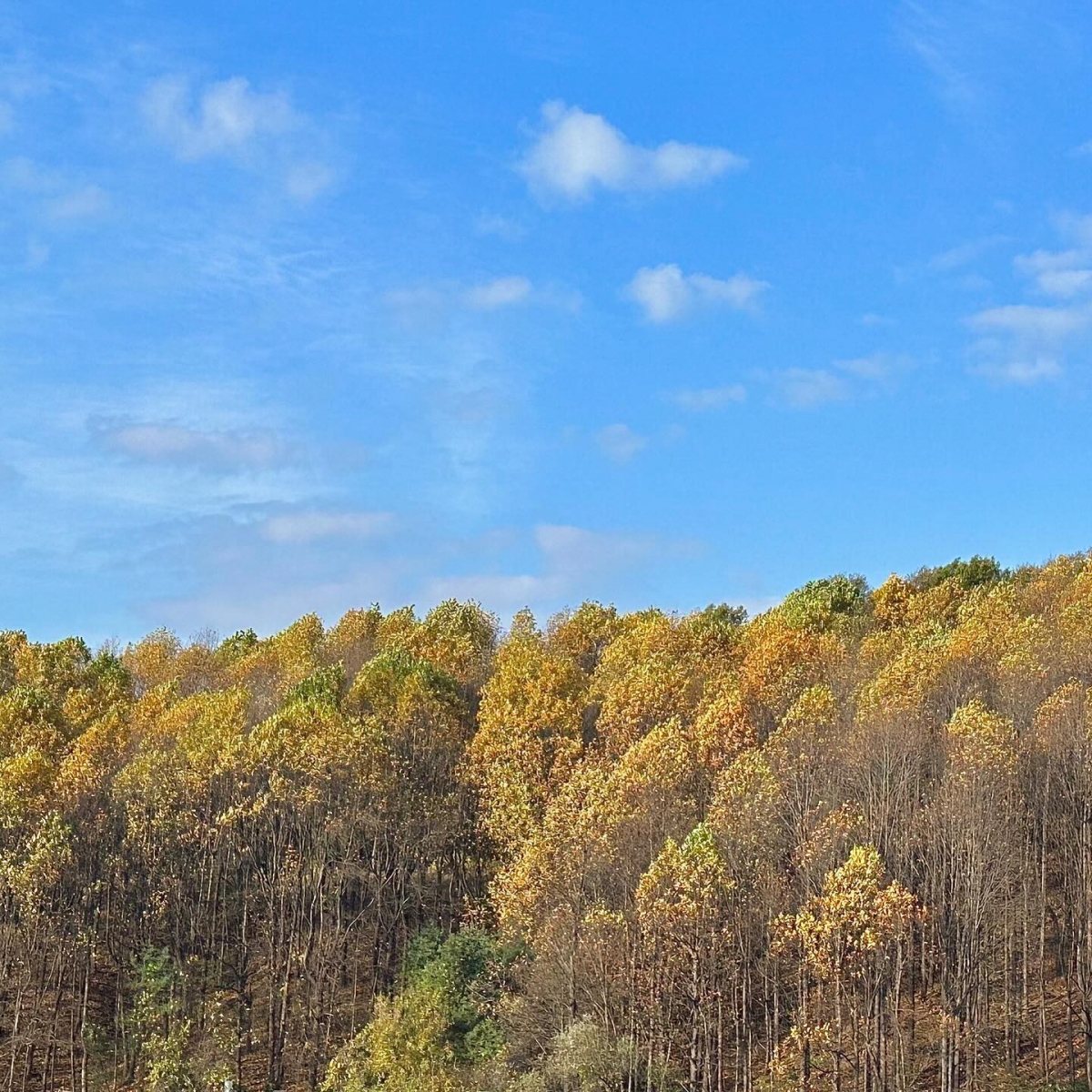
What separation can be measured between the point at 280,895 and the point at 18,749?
17872 mm

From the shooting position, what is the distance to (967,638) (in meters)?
77.6

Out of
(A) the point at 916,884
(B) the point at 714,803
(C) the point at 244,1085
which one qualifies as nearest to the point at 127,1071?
(C) the point at 244,1085

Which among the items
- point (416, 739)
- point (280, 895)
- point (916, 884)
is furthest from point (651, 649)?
point (916, 884)

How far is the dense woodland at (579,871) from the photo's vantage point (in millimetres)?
55906

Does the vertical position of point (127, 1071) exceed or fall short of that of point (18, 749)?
it falls short

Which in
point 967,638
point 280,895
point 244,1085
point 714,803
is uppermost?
point 967,638

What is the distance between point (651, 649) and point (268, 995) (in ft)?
112

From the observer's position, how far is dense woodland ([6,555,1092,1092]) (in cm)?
5591

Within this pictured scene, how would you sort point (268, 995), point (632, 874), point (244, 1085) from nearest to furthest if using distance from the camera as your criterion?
point (632, 874) < point (244, 1085) < point (268, 995)

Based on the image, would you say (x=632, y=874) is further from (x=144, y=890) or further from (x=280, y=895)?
(x=144, y=890)

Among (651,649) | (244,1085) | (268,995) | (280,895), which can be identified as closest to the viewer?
(244,1085)

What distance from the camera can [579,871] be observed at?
6297 centimetres

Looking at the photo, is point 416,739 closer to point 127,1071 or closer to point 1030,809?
point 127,1071

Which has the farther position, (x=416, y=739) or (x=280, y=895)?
(x=416, y=739)
